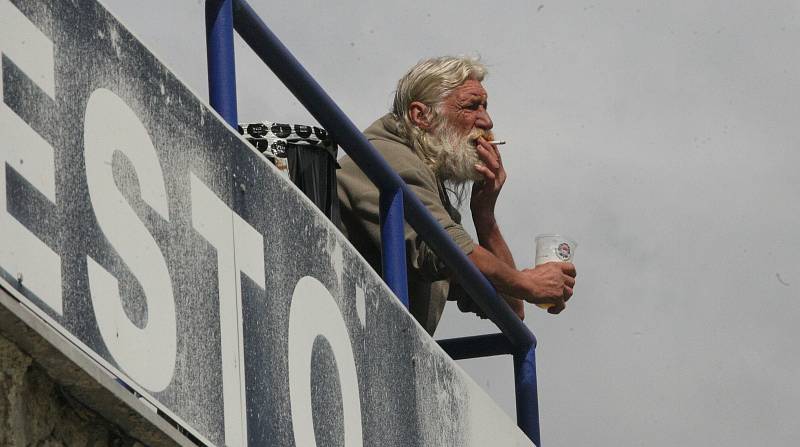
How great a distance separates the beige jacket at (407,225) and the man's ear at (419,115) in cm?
14

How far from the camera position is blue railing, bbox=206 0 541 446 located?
3877 mm

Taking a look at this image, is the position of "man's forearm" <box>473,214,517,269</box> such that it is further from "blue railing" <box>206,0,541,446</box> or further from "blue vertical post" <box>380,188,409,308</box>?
"blue vertical post" <box>380,188,409,308</box>

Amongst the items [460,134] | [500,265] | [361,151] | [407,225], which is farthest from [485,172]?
[361,151]

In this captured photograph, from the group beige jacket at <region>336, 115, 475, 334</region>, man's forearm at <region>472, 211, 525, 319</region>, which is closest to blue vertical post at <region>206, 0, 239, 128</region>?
beige jacket at <region>336, 115, 475, 334</region>

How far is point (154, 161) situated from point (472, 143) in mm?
2720

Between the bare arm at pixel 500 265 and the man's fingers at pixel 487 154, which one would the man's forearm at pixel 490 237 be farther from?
the man's fingers at pixel 487 154

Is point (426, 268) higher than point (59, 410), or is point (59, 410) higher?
point (426, 268)

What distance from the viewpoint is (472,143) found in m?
5.90

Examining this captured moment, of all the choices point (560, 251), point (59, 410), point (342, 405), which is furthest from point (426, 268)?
point (59, 410)

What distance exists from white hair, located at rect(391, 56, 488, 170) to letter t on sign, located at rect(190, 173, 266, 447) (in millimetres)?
2112

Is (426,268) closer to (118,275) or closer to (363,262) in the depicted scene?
(363,262)

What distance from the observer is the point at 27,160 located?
2.82 metres

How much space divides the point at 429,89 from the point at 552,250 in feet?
2.34

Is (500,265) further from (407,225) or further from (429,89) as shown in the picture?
(429,89)
